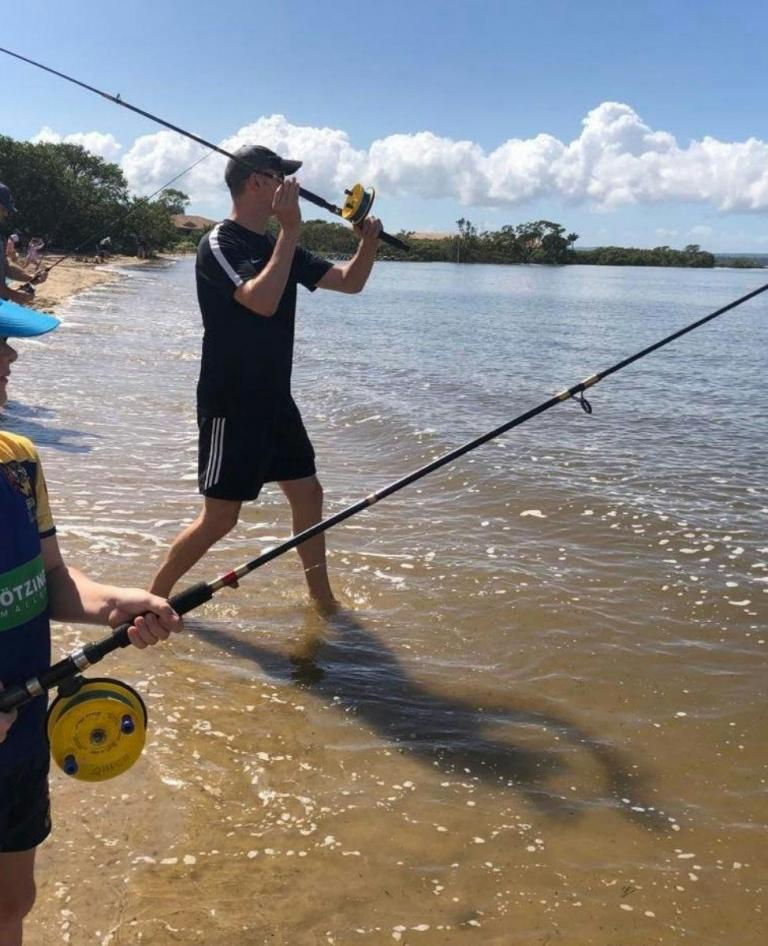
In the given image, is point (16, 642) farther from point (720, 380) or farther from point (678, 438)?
point (720, 380)

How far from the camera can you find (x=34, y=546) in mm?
1985

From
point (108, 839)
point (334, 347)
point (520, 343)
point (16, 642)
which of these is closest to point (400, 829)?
point (108, 839)

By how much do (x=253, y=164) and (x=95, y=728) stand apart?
295 centimetres

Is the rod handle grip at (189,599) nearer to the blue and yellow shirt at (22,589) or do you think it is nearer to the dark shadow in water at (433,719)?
the blue and yellow shirt at (22,589)

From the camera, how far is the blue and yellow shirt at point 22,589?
1888mm

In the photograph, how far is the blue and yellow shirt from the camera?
1888 mm

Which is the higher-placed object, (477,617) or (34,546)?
A: (34,546)

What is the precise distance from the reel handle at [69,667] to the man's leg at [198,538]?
6.05 feet

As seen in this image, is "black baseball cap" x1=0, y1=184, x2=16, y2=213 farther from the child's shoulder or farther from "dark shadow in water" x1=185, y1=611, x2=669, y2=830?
the child's shoulder

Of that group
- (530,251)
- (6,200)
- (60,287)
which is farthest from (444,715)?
(530,251)

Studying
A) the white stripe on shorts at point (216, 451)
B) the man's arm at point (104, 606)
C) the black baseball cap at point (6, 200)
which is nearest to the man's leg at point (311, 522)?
the white stripe on shorts at point (216, 451)

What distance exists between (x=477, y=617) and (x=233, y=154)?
113 inches

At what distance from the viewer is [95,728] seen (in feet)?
6.89

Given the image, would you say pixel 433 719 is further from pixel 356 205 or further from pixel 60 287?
pixel 60 287
